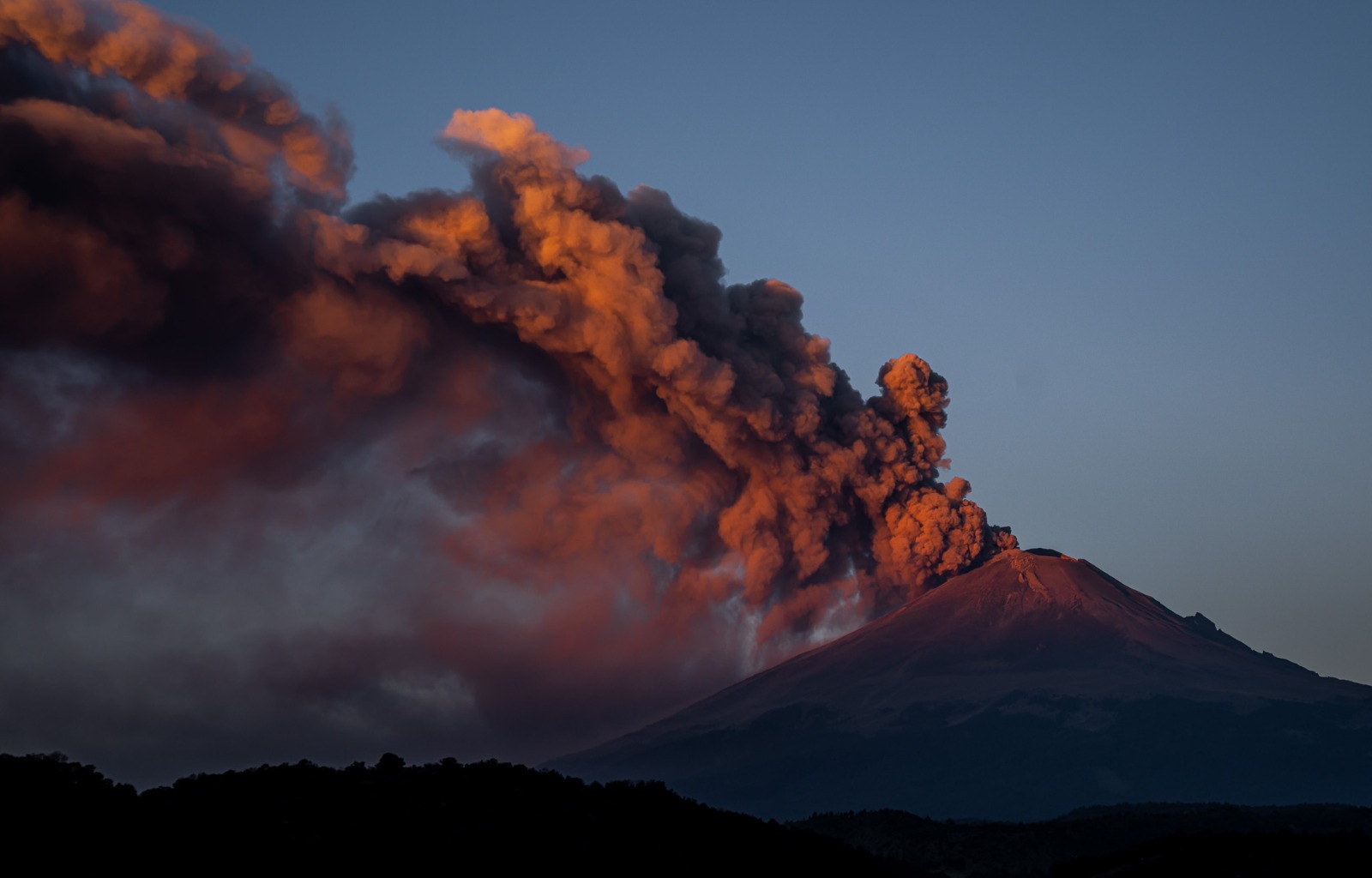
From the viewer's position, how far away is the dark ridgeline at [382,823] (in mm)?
24344

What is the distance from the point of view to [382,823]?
26.2m

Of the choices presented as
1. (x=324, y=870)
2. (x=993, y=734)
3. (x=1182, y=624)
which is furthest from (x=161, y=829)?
(x=1182, y=624)

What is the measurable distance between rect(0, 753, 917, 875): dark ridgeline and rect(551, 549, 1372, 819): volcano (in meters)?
60.5

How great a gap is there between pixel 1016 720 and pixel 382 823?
81354mm

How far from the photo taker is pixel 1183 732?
9612 centimetres

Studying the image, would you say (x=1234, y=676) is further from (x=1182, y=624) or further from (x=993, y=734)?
(x=993, y=734)

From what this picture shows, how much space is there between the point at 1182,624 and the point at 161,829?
108 m

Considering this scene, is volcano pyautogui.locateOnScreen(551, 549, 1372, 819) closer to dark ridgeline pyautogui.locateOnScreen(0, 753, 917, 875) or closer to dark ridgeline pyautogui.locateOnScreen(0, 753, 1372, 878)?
dark ridgeline pyautogui.locateOnScreen(0, 753, 1372, 878)

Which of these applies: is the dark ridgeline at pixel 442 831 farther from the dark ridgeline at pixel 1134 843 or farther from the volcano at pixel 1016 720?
the volcano at pixel 1016 720

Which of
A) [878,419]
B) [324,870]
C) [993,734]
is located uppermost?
[878,419]

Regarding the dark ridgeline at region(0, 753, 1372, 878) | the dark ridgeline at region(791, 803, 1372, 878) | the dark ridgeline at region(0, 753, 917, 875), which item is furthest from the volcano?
the dark ridgeline at region(0, 753, 917, 875)

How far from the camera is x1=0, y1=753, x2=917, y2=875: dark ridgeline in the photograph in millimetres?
24344

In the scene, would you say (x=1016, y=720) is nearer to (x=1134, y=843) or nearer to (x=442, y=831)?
(x=1134, y=843)

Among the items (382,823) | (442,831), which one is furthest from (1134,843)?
(382,823)
